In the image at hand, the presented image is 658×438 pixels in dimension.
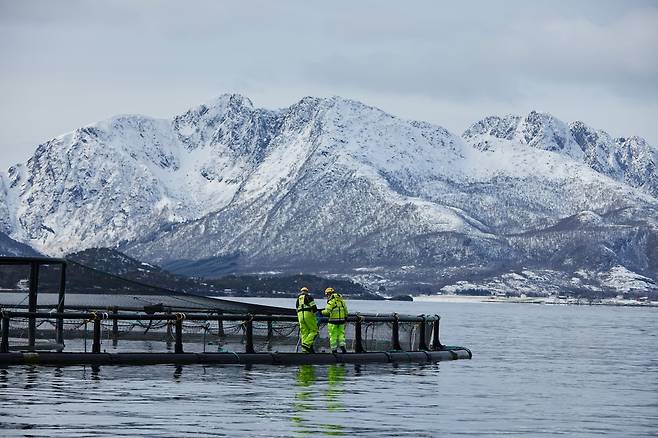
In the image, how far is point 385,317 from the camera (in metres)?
59.0

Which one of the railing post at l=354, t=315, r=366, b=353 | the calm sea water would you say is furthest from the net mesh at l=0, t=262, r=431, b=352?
the calm sea water

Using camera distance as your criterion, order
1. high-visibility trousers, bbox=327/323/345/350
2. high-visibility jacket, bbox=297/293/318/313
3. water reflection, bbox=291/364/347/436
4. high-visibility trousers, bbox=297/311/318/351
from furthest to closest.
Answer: high-visibility trousers, bbox=327/323/345/350 < high-visibility trousers, bbox=297/311/318/351 < high-visibility jacket, bbox=297/293/318/313 < water reflection, bbox=291/364/347/436

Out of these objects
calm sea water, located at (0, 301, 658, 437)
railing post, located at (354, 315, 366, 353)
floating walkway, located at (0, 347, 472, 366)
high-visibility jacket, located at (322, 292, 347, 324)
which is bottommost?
calm sea water, located at (0, 301, 658, 437)

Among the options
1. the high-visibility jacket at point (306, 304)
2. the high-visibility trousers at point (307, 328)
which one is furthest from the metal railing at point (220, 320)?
the high-visibility jacket at point (306, 304)

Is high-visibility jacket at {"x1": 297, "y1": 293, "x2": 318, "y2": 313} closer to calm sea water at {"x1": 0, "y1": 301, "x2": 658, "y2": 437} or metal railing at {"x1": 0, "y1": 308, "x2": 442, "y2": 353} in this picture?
metal railing at {"x1": 0, "y1": 308, "x2": 442, "y2": 353}

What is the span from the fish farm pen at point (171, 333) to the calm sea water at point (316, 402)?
1374 millimetres

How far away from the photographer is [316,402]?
39000 millimetres

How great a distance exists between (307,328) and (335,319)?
3.47ft

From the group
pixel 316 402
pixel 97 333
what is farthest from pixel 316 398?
pixel 97 333

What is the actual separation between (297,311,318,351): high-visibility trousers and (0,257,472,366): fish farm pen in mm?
596

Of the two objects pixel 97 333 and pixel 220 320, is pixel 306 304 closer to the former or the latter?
pixel 220 320

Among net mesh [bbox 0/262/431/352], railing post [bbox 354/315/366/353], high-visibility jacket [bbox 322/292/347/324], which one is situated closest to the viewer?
high-visibility jacket [bbox 322/292/347/324]

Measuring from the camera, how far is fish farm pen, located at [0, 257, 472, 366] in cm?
5109

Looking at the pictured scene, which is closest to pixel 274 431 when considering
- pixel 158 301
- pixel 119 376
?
pixel 119 376
